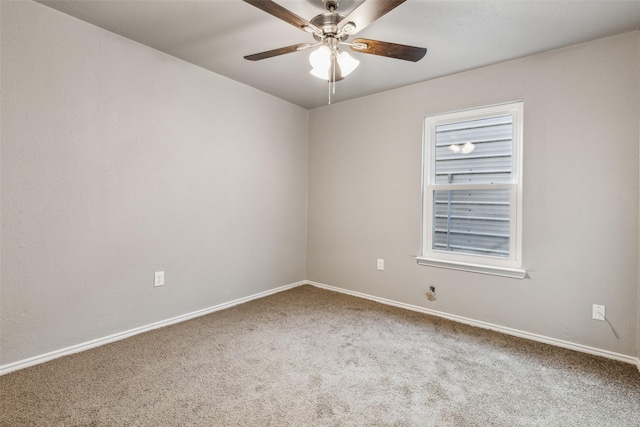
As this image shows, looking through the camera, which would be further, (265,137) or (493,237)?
(265,137)

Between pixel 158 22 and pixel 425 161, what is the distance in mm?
2496

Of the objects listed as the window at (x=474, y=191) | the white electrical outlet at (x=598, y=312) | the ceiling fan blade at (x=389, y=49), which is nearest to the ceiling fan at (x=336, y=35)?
the ceiling fan blade at (x=389, y=49)

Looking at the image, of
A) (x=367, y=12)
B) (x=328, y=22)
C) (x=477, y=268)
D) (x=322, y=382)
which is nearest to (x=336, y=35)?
(x=328, y=22)

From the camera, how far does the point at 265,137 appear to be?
11.4ft

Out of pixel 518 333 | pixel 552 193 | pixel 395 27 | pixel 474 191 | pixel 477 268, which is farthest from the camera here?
pixel 474 191

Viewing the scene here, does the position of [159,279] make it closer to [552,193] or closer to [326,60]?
[326,60]

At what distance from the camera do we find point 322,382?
185 cm

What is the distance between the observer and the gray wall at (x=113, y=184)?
1.92 meters

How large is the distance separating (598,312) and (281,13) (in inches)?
113

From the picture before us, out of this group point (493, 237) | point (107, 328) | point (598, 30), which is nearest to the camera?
point (598, 30)

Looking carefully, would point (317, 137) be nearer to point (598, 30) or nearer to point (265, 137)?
point (265, 137)

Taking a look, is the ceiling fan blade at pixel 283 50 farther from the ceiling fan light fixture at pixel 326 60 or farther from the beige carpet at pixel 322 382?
the beige carpet at pixel 322 382

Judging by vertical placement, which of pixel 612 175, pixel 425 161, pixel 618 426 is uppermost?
pixel 425 161

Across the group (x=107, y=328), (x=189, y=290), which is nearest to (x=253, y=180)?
(x=189, y=290)
